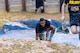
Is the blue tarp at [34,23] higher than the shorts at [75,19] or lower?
lower

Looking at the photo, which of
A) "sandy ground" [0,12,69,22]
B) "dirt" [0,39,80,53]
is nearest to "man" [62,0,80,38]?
"dirt" [0,39,80,53]

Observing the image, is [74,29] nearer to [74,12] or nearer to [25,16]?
[74,12]

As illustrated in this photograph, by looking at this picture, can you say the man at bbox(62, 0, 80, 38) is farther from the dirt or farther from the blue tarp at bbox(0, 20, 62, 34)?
the blue tarp at bbox(0, 20, 62, 34)

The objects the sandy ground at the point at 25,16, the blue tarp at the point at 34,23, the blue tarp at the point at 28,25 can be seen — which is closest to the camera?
the blue tarp at the point at 28,25

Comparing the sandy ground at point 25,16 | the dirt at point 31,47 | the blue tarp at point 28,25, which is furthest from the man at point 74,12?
the sandy ground at point 25,16

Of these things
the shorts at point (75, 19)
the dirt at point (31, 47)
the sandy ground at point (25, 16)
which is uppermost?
the shorts at point (75, 19)

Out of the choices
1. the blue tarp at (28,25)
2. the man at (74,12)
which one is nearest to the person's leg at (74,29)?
the man at (74,12)

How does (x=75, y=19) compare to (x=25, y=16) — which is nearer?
(x=75, y=19)

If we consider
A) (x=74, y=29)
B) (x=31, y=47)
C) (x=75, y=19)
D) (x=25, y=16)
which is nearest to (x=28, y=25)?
(x=25, y=16)

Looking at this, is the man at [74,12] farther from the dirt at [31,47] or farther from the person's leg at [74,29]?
the dirt at [31,47]

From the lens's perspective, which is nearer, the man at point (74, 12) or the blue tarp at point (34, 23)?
the man at point (74, 12)

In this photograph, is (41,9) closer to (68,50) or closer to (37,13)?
(37,13)

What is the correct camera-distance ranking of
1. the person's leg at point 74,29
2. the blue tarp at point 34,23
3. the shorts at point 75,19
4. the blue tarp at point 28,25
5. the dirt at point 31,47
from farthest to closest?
the blue tarp at point 34,23
the blue tarp at point 28,25
the shorts at point 75,19
the person's leg at point 74,29
the dirt at point 31,47

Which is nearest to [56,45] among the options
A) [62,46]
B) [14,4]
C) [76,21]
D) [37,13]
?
[62,46]
